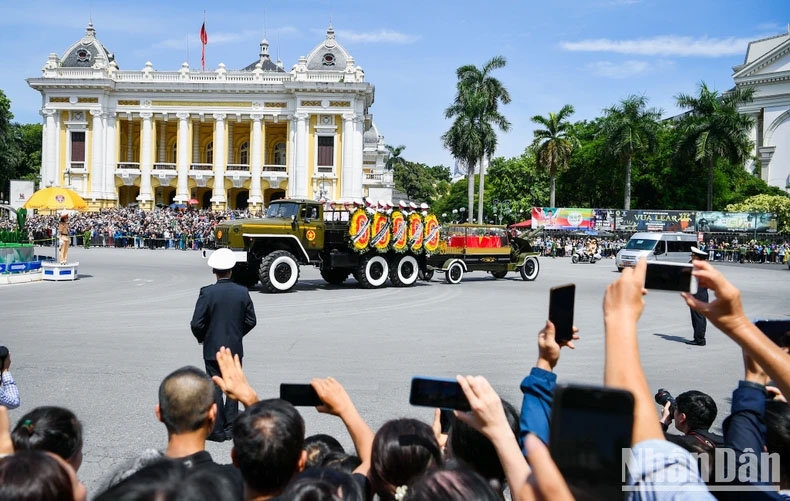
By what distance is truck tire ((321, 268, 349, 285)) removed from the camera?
70.9 feet

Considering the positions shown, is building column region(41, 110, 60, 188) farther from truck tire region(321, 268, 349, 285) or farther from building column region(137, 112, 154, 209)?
truck tire region(321, 268, 349, 285)

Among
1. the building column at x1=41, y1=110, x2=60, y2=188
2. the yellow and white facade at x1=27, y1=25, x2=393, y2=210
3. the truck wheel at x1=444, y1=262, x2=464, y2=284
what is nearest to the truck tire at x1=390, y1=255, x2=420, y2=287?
the truck wheel at x1=444, y1=262, x2=464, y2=284

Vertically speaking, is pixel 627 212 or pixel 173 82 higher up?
pixel 173 82

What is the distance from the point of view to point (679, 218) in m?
47.9

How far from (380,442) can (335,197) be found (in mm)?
56126

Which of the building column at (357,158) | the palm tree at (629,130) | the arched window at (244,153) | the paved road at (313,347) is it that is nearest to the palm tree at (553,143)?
the palm tree at (629,130)

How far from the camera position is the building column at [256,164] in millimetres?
59062

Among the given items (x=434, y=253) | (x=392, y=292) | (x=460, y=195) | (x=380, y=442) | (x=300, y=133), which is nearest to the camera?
(x=380, y=442)

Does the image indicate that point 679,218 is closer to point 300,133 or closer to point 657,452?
point 300,133

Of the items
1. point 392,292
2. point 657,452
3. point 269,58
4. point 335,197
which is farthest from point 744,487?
point 269,58

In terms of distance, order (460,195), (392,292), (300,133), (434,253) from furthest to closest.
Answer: (460,195), (300,133), (434,253), (392,292)

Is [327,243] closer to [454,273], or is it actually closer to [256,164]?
[454,273]

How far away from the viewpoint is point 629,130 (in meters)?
52.5

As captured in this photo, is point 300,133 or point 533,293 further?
point 300,133
